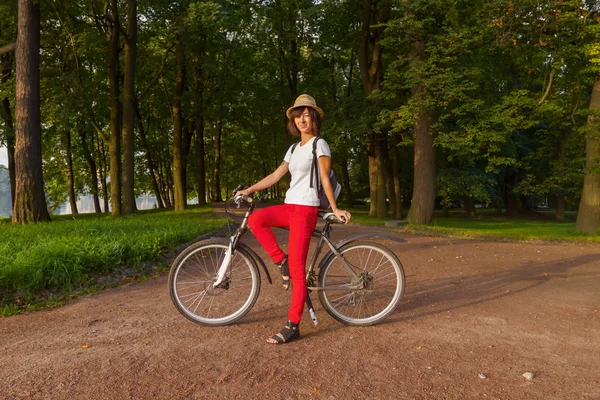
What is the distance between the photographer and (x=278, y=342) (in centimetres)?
351

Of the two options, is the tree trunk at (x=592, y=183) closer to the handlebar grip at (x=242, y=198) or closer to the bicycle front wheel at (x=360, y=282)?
the bicycle front wheel at (x=360, y=282)

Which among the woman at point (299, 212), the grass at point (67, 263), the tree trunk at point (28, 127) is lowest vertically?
the grass at point (67, 263)

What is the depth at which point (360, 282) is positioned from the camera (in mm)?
4082

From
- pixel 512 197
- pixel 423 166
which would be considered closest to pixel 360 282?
pixel 423 166

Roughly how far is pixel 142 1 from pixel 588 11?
14782 millimetres

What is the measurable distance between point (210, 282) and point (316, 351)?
129 centimetres

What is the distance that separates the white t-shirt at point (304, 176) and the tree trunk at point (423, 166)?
11.3m

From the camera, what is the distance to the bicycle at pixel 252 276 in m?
3.96

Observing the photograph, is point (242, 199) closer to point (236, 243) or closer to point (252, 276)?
point (236, 243)

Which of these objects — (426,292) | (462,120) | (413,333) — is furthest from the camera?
(462,120)

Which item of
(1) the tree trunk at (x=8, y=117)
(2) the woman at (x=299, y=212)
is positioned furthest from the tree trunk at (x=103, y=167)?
(2) the woman at (x=299, y=212)

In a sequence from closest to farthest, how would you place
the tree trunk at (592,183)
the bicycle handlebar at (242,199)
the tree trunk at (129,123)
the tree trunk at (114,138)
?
the bicycle handlebar at (242,199) → the tree trunk at (592,183) → the tree trunk at (129,123) → the tree trunk at (114,138)

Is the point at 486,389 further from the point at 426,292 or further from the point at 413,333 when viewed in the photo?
the point at 426,292

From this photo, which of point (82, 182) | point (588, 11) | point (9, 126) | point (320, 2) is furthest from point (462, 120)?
point (82, 182)
